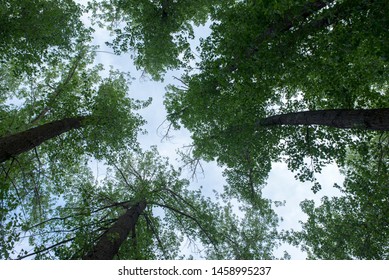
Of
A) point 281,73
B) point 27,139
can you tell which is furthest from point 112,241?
point 281,73

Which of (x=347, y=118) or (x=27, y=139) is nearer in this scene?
(x=347, y=118)

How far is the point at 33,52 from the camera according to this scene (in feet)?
36.1

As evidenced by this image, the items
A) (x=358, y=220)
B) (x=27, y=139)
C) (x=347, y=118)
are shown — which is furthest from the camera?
(x=358, y=220)

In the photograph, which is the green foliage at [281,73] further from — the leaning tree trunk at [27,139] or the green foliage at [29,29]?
the green foliage at [29,29]

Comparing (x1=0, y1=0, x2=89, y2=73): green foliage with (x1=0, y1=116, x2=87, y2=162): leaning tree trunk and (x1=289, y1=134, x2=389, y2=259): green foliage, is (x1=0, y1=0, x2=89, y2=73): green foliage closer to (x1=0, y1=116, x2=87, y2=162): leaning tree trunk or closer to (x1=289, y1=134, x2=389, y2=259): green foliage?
(x1=0, y1=116, x2=87, y2=162): leaning tree trunk

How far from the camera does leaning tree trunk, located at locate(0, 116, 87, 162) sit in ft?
21.0

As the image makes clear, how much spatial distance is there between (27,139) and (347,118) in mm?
8747

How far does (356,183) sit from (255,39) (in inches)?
258

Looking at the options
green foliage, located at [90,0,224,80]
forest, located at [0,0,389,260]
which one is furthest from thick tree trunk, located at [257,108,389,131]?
green foliage, located at [90,0,224,80]

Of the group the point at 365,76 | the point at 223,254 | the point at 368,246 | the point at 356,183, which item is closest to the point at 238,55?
the point at 365,76

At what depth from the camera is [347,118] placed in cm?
669

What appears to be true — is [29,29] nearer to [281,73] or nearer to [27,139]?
[27,139]

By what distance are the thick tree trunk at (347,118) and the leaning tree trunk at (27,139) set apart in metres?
8.15

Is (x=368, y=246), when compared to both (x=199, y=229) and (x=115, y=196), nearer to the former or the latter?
(x=199, y=229)
